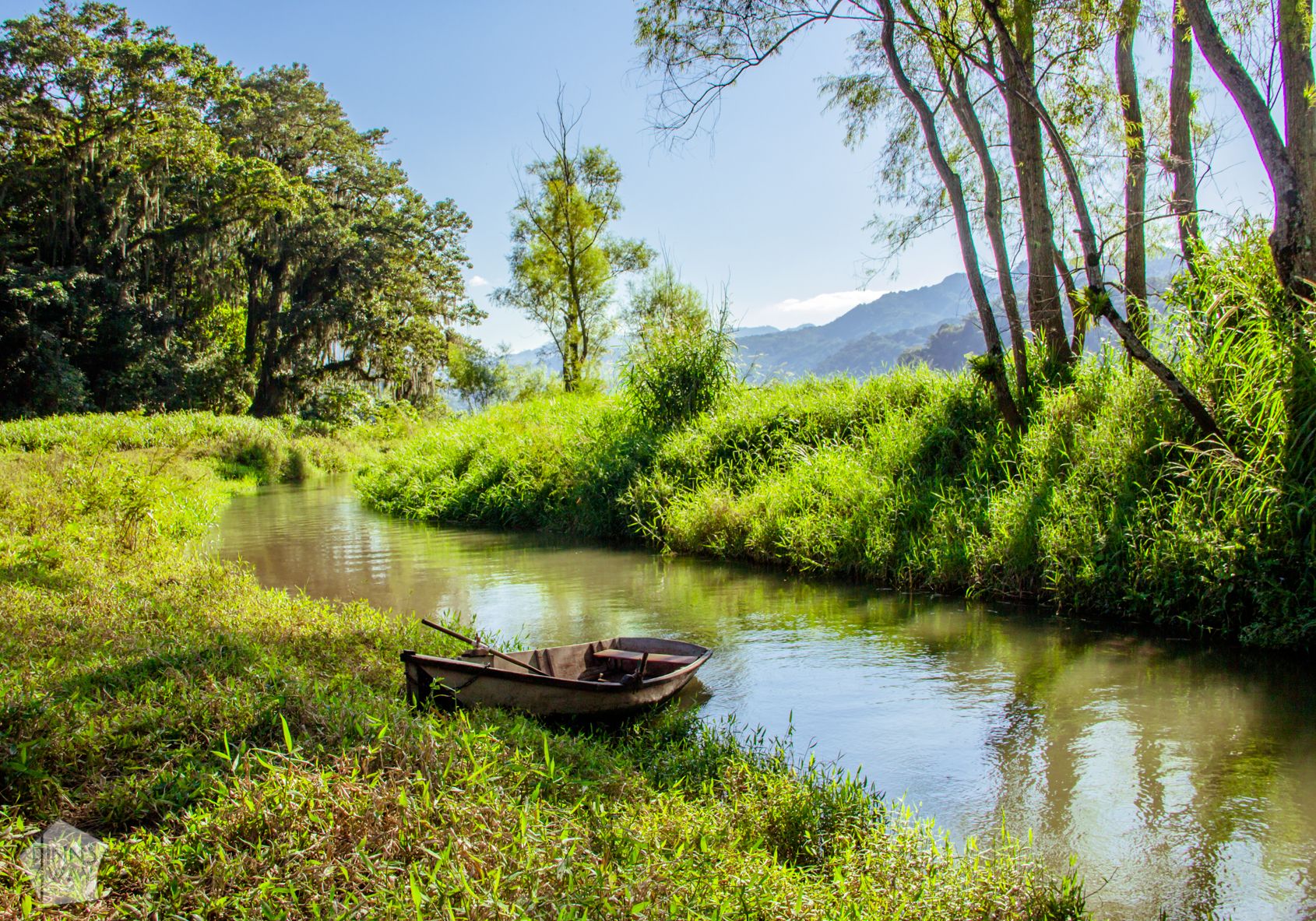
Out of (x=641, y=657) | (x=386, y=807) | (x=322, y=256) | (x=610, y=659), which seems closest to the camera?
(x=386, y=807)

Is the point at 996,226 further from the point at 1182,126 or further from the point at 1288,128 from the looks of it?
the point at 1288,128

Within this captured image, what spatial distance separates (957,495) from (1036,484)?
1.02m

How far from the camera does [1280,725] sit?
235 inches

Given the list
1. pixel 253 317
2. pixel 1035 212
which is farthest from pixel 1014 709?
pixel 253 317

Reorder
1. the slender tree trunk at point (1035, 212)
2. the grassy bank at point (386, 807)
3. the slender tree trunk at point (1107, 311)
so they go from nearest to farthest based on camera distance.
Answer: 1. the grassy bank at point (386, 807)
2. the slender tree trunk at point (1107, 311)
3. the slender tree trunk at point (1035, 212)

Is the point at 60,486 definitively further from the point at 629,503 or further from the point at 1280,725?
the point at 1280,725

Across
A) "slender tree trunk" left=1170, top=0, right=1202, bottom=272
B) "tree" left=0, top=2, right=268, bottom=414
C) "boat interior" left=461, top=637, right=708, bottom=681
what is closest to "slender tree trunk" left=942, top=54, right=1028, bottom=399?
"slender tree trunk" left=1170, top=0, right=1202, bottom=272

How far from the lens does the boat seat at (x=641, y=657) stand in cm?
653

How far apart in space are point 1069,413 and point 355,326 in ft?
116

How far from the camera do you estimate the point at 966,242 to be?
12445 millimetres

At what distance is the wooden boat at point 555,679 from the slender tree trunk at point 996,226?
7652 millimetres

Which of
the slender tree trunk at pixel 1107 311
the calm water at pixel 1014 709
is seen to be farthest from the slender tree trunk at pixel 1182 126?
the calm water at pixel 1014 709

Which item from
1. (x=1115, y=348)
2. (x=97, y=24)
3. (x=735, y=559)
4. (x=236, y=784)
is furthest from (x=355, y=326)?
(x=236, y=784)

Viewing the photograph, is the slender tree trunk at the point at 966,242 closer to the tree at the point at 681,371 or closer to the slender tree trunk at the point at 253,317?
the tree at the point at 681,371
